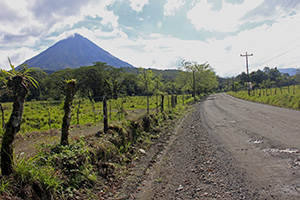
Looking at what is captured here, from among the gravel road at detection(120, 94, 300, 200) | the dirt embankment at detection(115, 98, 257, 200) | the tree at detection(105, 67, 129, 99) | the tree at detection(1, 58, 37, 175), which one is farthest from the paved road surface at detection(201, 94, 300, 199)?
the tree at detection(105, 67, 129, 99)

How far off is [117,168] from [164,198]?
68.3 inches

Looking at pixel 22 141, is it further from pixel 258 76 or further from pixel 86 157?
pixel 258 76

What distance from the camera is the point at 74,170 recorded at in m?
3.67

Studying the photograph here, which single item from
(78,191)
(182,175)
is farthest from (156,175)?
(78,191)

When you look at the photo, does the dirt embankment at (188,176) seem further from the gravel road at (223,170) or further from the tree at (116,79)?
the tree at (116,79)

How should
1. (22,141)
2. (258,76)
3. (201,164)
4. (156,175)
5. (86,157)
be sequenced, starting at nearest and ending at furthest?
(86,157) → (156,175) → (201,164) → (22,141) → (258,76)

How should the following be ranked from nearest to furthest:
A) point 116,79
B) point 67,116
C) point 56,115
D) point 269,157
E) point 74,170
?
point 74,170 < point 67,116 < point 269,157 < point 56,115 < point 116,79

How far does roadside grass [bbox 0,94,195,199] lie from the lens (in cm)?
280

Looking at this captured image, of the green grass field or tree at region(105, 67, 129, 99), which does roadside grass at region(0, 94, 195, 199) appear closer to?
the green grass field

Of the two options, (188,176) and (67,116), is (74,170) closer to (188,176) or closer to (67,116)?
(67,116)

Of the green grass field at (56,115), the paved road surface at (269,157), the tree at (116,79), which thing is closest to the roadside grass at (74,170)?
the paved road surface at (269,157)

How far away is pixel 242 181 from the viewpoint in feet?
12.0

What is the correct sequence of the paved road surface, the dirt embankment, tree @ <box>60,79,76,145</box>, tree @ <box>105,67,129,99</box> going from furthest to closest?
tree @ <box>105,67,129,99</box>, tree @ <box>60,79,76,145</box>, the dirt embankment, the paved road surface

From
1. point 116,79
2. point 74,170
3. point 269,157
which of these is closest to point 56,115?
point 74,170
